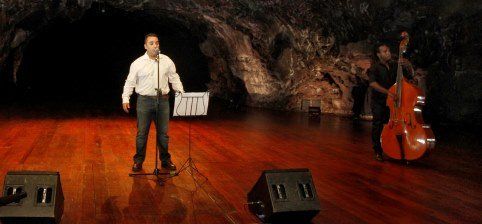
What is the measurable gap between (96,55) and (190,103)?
68.0 ft

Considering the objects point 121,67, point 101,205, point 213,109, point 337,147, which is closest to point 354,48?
point 213,109

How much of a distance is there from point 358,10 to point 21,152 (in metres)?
7.56

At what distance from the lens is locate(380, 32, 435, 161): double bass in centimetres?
557

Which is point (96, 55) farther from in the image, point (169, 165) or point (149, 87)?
point (149, 87)

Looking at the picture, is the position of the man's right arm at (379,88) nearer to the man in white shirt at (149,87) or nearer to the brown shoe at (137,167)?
the man in white shirt at (149,87)

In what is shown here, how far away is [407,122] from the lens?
5.68 meters

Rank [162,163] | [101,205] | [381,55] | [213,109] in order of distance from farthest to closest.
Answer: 1. [213,109]
2. [381,55]
3. [162,163]
4. [101,205]

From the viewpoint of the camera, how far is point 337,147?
7262mm

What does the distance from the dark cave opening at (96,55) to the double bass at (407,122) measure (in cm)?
1394

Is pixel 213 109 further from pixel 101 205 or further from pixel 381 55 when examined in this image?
pixel 101 205

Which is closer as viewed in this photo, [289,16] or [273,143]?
[273,143]

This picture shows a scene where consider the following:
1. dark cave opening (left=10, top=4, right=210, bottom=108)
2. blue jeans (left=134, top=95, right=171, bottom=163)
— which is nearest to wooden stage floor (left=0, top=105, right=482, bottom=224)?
blue jeans (left=134, top=95, right=171, bottom=163)

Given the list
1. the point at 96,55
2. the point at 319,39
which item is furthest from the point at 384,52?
the point at 96,55

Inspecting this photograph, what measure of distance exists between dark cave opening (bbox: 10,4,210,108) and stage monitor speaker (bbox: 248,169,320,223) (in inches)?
625
